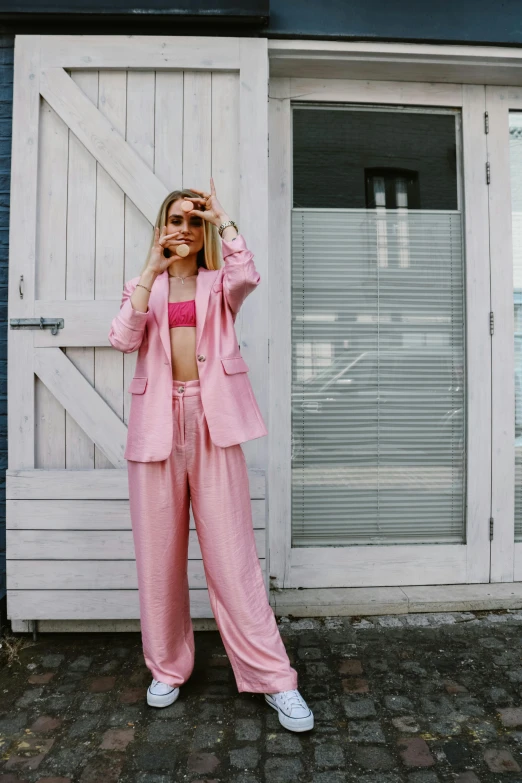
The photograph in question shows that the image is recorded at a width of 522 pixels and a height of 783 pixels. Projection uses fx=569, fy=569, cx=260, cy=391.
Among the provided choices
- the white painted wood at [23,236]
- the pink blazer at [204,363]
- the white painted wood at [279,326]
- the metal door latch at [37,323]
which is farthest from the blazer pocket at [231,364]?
the white painted wood at [23,236]

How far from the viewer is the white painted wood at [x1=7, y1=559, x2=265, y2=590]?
9.34ft

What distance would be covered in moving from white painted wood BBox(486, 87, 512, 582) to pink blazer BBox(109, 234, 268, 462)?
184 centimetres

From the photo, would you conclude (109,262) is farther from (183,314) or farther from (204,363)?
(204,363)

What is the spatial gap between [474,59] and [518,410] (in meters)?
2.01

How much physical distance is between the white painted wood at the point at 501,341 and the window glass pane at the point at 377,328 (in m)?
0.19

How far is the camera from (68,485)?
286 centimetres

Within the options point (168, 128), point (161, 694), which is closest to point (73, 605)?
point (161, 694)

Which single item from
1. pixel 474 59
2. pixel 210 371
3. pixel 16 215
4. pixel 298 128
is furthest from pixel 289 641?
pixel 474 59

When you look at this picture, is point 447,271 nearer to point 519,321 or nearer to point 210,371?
point 519,321

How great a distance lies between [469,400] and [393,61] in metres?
1.95

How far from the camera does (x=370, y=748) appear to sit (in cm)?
197

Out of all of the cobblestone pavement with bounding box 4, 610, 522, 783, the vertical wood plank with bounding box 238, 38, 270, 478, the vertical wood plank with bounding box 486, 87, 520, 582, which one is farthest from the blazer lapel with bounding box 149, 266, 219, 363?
the vertical wood plank with bounding box 486, 87, 520, 582

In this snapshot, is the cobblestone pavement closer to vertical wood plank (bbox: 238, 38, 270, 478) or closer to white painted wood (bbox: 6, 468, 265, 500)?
white painted wood (bbox: 6, 468, 265, 500)

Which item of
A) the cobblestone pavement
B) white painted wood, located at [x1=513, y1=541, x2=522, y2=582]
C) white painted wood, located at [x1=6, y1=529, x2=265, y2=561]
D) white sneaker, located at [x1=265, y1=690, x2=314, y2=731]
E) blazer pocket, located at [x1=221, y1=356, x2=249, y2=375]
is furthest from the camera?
white painted wood, located at [x1=513, y1=541, x2=522, y2=582]
